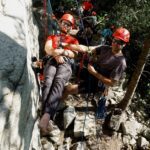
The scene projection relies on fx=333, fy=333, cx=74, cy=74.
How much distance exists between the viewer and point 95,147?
8266 millimetres

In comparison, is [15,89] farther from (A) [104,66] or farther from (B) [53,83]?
(A) [104,66]

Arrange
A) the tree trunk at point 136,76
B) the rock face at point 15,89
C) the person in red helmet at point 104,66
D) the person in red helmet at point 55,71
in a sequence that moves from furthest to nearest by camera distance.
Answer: the tree trunk at point 136,76 < the person in red helmet at point 104,66 < the person in red helmet at point 55,71 < the rock face at point 15,89

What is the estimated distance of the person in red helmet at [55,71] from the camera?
21.7 ft

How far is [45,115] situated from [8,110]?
1764 mm

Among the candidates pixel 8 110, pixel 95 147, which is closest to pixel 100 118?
pixel 95 147

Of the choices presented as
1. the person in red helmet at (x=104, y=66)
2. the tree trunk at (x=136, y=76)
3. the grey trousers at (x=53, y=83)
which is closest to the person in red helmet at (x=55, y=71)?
the grey trousers at (x=53, y=83)

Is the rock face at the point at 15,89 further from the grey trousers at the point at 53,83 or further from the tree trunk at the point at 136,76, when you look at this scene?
the tree trunk at the point at 136,76

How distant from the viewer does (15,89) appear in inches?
203

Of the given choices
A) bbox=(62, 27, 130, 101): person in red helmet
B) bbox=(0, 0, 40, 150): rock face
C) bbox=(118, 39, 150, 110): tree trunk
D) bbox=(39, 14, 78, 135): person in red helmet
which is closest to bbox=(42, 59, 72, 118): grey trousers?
bbox=(39, 14, 78, 135): person in red helmet

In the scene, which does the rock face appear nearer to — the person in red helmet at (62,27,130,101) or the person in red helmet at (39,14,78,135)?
the person in red helmet at (39,14,78,135)

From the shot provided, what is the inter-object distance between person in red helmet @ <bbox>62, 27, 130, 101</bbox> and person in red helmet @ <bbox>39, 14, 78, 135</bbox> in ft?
→ 0.78

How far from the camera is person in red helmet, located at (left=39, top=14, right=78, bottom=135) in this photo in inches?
261

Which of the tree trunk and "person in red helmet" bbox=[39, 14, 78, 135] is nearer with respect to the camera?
"person in red helmet" bbox=[39, 14, 78, 135]

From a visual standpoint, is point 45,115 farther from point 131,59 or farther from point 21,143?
point 131,59
